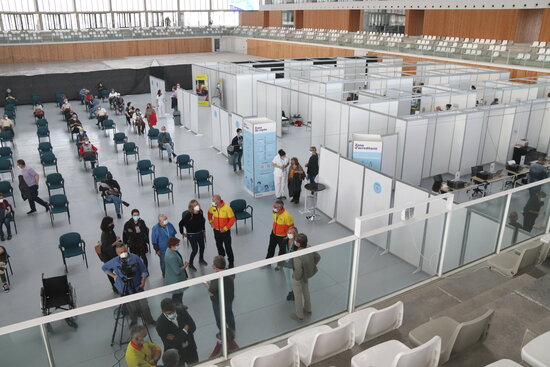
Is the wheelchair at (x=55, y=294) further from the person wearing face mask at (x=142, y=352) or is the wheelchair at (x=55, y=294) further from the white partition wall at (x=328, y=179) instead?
the white partition wall at (x=328, y=179)

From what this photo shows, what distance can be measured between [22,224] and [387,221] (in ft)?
26.0

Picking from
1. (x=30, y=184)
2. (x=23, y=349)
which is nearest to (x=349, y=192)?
(x=23, y=349)

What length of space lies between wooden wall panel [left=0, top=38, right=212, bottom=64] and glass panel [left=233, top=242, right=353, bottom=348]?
35.8 metres

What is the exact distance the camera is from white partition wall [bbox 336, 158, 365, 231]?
9.25m

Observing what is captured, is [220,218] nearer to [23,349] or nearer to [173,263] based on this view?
[173,263]

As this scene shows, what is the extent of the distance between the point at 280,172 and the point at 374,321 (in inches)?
261

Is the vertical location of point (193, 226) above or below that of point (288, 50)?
below

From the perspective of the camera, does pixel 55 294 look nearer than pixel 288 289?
No

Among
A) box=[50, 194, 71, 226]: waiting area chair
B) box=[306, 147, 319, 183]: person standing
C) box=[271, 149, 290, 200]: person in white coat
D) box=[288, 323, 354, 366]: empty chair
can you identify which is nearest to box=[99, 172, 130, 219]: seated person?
box=[50, 194, 71, 226]: waiting area chair

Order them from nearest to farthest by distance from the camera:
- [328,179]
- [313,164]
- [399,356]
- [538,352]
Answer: [538,352] < [399,356] < [328,179] < [313,164]

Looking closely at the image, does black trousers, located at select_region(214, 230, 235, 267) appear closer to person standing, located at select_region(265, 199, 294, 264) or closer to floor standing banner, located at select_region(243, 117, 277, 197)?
person standing, located at select_region(265, 199, 294, 264)

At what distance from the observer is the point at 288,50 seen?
117ft

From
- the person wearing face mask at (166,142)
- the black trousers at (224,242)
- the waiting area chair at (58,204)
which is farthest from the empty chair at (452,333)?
the person wearing face mask at (166,142)

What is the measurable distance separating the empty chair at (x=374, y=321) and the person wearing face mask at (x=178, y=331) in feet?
4.95
